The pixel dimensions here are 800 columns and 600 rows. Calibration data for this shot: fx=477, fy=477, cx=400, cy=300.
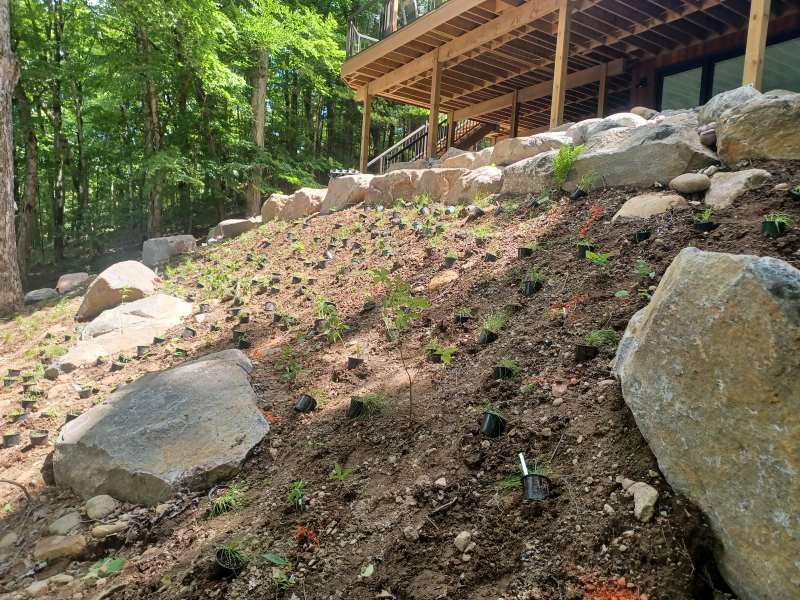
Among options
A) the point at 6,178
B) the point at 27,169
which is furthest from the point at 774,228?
the point at 27,169

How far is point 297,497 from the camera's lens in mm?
2205

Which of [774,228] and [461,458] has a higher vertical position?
[774,228]

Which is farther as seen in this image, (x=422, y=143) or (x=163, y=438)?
(x=422, y=143)

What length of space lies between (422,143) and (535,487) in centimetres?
1234

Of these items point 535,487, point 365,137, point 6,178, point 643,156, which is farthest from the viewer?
Answer: point 365,137

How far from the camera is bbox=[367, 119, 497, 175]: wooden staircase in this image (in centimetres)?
1284

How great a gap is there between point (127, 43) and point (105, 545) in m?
12.1

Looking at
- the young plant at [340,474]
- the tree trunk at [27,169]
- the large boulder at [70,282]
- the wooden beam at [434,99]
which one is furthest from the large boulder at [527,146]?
the tree trunk at [27,169]

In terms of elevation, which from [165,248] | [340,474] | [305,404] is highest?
[340,474]

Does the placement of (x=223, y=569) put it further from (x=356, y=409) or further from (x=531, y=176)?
(x=531, y=176)

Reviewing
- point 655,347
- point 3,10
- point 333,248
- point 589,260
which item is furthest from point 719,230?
point 3,10

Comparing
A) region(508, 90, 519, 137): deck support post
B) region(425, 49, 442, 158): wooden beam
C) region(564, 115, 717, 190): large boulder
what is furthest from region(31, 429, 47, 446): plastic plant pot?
region(508, 90, 519, 137): deck support post

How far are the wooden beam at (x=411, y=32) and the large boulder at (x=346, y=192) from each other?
9.10ft

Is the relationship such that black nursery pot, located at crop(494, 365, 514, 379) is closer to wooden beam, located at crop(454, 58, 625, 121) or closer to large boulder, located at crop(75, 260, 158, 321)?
large boulder, located at crop(75, 260, 158, 321)
